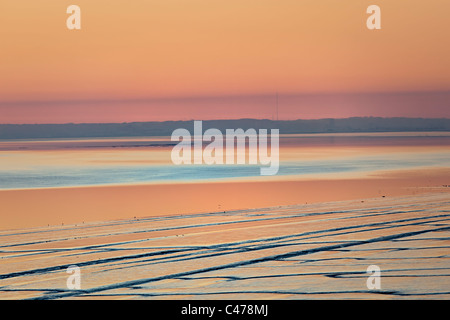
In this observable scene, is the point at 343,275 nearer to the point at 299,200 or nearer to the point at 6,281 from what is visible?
the point at 6,281

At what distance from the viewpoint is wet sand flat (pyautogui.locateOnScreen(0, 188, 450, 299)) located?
21.8 feet

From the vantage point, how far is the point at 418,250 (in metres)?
8.34

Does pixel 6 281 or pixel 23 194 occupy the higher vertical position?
pixel 23 194

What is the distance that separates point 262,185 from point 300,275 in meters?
13.2

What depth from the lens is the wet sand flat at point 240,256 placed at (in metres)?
6.64

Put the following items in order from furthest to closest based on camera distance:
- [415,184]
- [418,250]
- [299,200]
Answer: [415,184] < [299,200] < [418,250]

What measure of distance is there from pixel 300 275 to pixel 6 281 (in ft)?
8.72

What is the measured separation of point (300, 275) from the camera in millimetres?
7172

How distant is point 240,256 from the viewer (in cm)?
827
